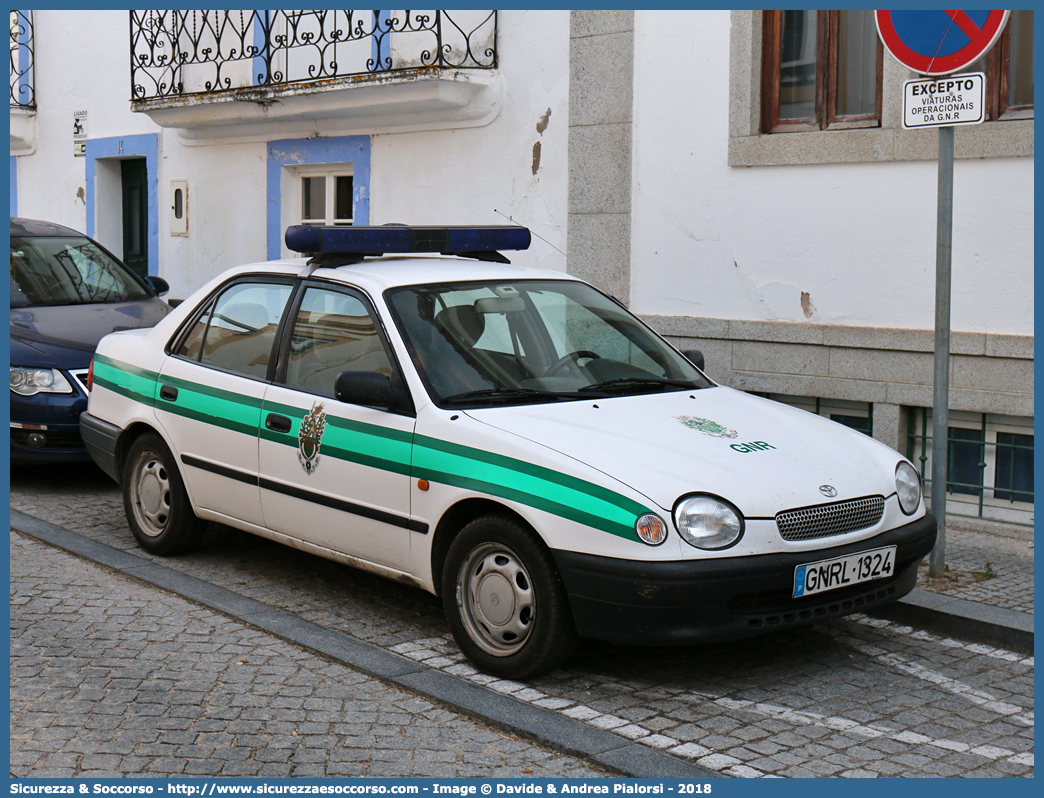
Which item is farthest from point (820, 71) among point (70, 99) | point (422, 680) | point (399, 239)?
point (70, 99)

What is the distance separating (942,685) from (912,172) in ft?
13.3

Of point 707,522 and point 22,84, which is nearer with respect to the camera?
point 707,522

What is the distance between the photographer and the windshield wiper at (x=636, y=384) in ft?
18.2

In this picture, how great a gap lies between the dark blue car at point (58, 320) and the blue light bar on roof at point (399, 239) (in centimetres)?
311

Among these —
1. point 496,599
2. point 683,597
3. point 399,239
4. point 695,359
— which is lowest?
point 496,599

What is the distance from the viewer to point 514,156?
1056 centimetres

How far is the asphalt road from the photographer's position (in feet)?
14.1

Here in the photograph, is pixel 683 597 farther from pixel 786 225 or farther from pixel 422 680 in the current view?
pixel 786 225

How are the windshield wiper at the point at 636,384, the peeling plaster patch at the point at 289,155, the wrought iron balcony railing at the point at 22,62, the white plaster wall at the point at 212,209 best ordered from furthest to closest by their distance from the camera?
the wrought iron balcony railing at the point at 22,62 < the white plaster wall at the point at 212,209 < the peeling plaster patch at the point at 289,155 < the windshield wiper at the point at 636,384

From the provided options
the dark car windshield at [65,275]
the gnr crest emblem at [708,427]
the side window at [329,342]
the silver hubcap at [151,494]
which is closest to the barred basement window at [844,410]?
the gnr crest emblem at [708,427]

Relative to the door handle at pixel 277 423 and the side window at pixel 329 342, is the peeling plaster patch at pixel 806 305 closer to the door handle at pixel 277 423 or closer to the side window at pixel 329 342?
the side window at pixel 329 342

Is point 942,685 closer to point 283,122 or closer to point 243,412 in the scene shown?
point 243,412

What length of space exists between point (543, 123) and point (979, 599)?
5.75m

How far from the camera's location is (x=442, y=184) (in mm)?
11211
